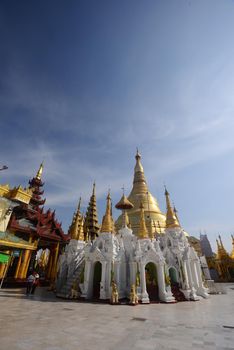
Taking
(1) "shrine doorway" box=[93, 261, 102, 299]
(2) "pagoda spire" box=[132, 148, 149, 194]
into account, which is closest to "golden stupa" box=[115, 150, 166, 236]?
(2) "pagoda spire" box=[132, 148, 149, 194]

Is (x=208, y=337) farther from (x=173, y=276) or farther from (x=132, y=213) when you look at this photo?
(x=132, y=213)

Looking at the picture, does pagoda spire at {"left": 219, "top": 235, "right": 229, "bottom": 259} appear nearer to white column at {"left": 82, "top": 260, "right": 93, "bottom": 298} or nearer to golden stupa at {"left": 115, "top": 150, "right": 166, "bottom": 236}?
golden stupa at {"left": 115, "top": 150, "right": 166, "bottom": 236}

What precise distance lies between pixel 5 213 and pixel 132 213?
60.5 ft

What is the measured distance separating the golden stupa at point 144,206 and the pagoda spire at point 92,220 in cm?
486

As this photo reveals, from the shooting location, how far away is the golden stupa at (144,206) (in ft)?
97.9

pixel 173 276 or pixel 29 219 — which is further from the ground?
pixel 29 219

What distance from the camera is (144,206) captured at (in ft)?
110

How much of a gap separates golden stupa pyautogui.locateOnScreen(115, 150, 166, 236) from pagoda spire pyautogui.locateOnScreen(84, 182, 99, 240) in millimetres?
4863

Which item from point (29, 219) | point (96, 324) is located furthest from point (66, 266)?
point (96, 324)

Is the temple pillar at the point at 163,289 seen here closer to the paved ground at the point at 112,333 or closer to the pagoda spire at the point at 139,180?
the paved ground at the point at 112,333

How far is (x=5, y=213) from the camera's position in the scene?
22.8 metres

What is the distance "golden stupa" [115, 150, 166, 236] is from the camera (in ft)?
97.9

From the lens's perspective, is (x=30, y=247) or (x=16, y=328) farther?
(x=30, y=247)

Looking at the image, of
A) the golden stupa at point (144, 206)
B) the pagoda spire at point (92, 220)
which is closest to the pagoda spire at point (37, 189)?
the pagoda spire at point (92, 220)
